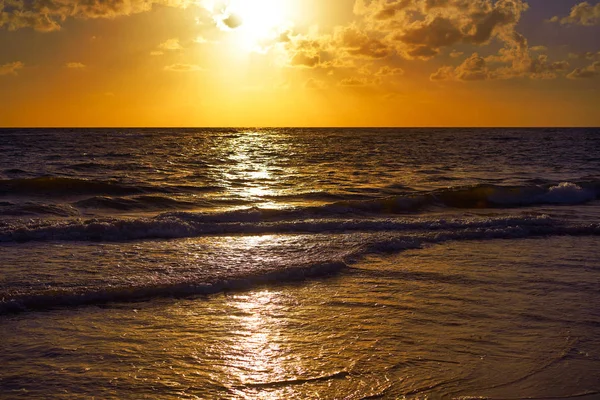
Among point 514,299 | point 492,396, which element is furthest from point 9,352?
point 514,299

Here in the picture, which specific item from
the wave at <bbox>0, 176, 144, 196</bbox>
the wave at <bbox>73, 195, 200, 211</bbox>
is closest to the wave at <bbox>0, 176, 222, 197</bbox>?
the wave at <bbox>0, 176, 144, 196</bbox>

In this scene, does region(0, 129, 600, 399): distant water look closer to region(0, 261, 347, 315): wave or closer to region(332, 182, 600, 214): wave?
region(0, 261, 347, 315): wave

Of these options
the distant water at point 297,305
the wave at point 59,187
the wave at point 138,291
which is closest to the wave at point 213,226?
the distant water at point 297,305

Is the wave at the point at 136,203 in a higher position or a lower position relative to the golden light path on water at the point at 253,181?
lower

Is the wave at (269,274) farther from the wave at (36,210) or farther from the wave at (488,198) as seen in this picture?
the wave at (36,210)

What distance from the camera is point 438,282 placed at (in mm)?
8430

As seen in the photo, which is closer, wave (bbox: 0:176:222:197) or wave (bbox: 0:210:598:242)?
wave (bbox: 0:210:598:242)

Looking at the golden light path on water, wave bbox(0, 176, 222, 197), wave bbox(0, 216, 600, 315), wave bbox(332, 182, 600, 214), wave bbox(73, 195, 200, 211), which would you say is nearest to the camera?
wave bbox(0, 216, 600, 315)

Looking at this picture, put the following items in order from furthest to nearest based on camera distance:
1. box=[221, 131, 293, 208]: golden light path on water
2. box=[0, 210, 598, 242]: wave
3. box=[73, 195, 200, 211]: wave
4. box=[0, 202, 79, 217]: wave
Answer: box=[221, 131, 293, 208]: golden light path on water, box=[73, 195, 200, 211]: wave, box=[0, 202, 79, 217]: wave, box=[0, 210, 598, 242]: wave

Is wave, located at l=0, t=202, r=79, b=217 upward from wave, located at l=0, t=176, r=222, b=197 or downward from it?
downward

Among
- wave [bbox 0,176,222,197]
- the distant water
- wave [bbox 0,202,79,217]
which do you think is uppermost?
wave [bbox 0,176,222,197]

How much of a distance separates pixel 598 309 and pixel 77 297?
710 cm

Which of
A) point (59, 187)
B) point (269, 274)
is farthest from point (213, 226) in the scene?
point (59, 187)

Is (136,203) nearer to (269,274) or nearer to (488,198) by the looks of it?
(269,274)
